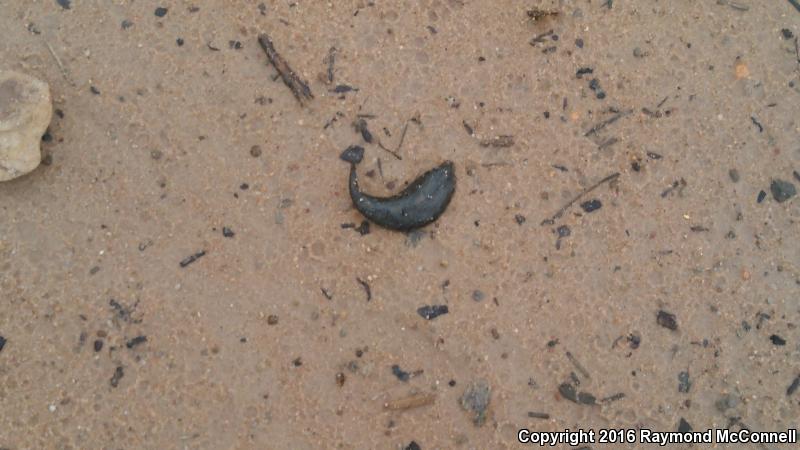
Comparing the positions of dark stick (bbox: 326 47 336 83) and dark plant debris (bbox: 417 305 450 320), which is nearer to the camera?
dark plant debris (bbox: 417 305 450 320)

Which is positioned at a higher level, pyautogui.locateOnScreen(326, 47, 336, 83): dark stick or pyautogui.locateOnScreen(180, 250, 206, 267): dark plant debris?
pyautogui.locateOnScreen(326, 47, 336, 83): dark stick

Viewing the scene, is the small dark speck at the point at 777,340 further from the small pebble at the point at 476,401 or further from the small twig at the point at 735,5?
the small twig at the point at 735,5

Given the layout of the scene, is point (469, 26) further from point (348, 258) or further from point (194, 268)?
point (194, 268)

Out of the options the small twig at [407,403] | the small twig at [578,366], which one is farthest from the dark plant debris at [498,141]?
the small twig at [407,403]

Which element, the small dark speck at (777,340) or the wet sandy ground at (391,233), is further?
the small dark speck at (777,340)

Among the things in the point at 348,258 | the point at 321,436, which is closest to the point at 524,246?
the point at 348,258

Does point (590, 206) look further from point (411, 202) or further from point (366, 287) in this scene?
point (366, 287)

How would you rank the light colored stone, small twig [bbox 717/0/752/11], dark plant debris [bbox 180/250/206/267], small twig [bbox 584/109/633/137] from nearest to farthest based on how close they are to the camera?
1. the light colored stone
2. dark plant debris [bbox 180/250/206/267]
3. small twig [bbox 584/109/633/137]
4. small twig [bbox 717/0/752/11]

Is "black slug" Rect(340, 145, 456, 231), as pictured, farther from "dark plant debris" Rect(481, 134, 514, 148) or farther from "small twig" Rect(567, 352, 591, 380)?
"small twig" Rect(567, 352, 591, 380)

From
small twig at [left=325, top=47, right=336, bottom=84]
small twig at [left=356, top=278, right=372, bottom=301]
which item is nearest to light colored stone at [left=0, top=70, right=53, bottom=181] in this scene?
small twig at [left=325, top=47, right=336, bottom=84]
